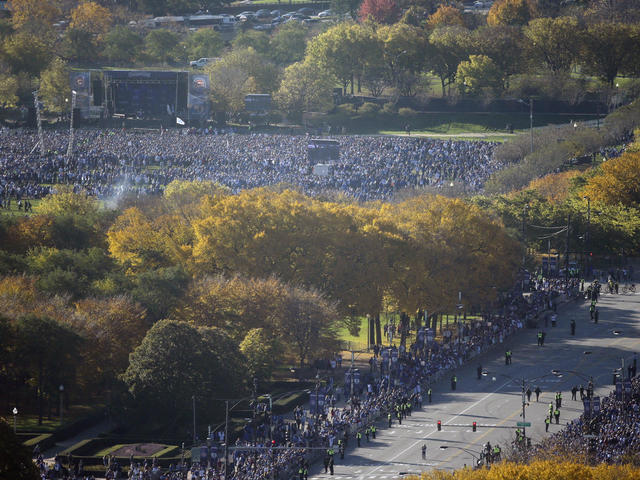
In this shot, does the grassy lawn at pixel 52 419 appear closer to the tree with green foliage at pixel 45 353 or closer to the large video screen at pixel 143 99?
the tree with green foliage at pixel 45 353

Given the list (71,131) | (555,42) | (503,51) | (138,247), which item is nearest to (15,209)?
(71,131)

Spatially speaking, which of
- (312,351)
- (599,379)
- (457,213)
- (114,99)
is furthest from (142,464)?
(114,99)

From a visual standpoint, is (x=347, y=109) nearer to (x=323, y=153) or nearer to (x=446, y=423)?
(x=323, y=153)

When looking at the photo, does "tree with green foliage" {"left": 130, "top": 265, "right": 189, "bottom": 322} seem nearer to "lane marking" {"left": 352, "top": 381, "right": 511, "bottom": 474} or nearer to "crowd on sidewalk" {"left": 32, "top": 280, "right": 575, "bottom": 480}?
"crowd on sidewalk" {"left": 32, "top": 280, "right": 575, "bottom": 480}

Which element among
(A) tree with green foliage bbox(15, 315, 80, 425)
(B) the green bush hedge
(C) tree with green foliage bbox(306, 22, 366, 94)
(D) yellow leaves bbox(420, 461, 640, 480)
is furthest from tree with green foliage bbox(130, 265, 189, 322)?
(C) tree with green foliage bbox(306, 22, 366, 94)

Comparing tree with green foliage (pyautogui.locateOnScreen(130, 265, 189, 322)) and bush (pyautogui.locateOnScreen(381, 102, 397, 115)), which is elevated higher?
bush (pyautogui.locateOnScreen(381, 102, 397, 115))

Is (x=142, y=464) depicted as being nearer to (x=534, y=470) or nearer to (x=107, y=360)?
(x=107, y=360)
